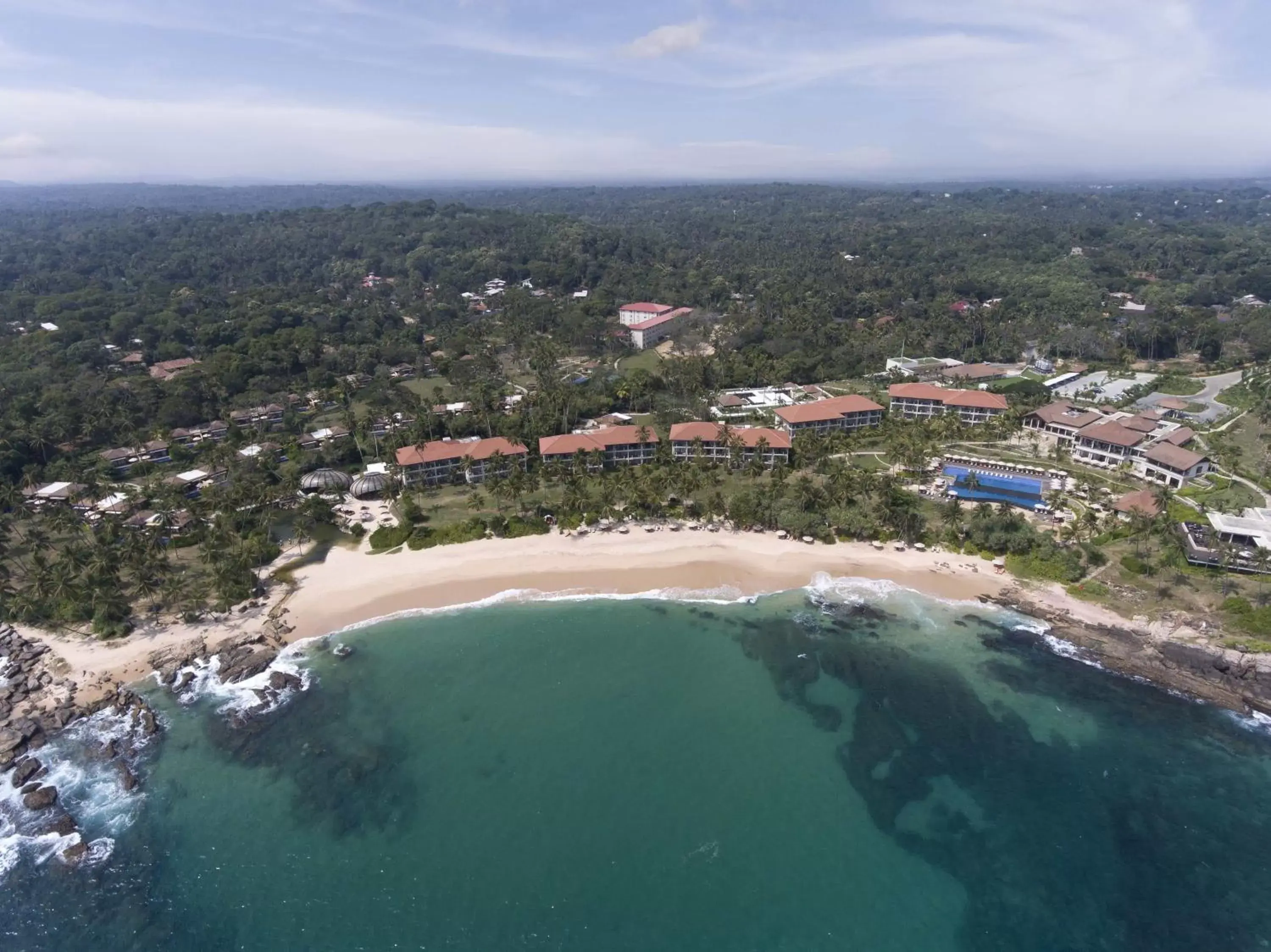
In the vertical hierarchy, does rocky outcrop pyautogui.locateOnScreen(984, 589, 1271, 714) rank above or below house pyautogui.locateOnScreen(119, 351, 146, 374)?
below

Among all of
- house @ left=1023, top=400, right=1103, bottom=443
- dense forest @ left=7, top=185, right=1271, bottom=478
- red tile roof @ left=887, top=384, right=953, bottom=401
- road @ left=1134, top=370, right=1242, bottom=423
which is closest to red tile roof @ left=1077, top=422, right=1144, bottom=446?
house @ left=1023, top=400, right=1103, bottom=443

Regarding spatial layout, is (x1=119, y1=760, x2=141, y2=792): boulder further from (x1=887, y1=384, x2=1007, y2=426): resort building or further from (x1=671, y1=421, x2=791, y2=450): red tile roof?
(x1=887, y1=384, x2=1007, y2=426): resort building

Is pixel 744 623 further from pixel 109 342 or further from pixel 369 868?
pixel 109 342

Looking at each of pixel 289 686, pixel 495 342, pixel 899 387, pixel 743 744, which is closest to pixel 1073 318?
pixel 899 387

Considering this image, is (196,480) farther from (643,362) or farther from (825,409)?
(643,362)

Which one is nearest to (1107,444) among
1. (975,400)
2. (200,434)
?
(975,400)
